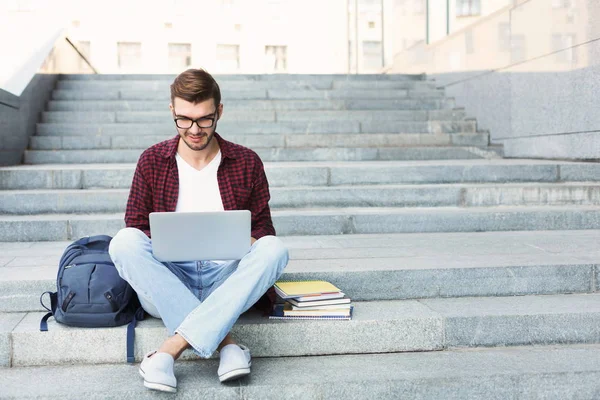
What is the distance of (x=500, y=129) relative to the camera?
812 cm

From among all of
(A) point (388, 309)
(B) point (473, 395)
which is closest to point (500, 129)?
(A) point (388, 309)

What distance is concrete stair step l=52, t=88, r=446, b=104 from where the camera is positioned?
8805 millimetres

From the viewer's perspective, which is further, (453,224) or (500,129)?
(500,129)

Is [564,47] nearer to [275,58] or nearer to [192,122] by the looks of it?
[192,122]

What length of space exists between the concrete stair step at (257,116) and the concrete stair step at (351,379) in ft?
17.3

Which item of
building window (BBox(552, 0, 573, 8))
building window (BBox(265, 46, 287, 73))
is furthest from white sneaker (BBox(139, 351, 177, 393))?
building window (BBox(265, 46, 287, 73))

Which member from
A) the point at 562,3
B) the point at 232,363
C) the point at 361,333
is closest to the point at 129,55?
the point at 562,3

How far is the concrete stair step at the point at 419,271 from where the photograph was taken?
3.57m

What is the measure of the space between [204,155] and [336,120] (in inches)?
199

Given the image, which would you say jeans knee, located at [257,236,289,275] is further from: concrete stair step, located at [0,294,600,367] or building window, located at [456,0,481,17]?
building window, located at [456,0,481,17]

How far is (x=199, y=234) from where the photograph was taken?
2781 millimetres

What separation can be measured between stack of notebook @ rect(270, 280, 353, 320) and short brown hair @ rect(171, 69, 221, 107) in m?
1.05

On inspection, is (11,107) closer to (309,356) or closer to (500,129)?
(309,356)

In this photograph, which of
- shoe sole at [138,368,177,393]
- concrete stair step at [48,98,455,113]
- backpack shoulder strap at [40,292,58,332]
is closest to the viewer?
shoe sole at [138,368,177,393]
